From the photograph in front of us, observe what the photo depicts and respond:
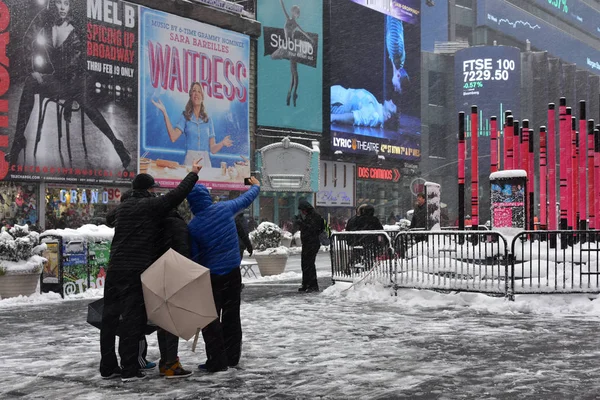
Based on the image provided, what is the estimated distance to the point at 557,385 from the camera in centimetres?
676

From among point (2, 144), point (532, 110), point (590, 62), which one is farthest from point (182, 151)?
point (590, 62)

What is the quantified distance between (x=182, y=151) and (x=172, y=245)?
3312 centimetres

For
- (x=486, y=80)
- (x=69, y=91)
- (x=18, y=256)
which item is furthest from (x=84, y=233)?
(x=486, y=80)

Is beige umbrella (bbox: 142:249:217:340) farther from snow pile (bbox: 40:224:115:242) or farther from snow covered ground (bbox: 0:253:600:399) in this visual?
snow pile (bbox: 40:224:115:242)

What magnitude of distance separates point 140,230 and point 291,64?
43012 mm

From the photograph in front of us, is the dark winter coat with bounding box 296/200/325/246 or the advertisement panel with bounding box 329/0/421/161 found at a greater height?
the advertisement panel with bounding box 329/0/421/161

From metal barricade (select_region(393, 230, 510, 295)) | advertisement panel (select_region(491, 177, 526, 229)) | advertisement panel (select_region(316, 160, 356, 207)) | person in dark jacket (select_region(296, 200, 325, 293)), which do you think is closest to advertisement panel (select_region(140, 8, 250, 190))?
advertisement panel (select_region(316, 160, 356, 207))

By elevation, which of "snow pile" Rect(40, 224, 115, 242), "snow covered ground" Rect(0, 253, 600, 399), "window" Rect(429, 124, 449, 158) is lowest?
"snow covered ground" Rect(0, 253, 600, 399)

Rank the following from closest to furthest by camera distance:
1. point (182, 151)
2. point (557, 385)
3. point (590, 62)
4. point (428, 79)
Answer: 1. point (557, 385)
2. point (182, 151)
3. point (428, 79)
4. point (590, 62)

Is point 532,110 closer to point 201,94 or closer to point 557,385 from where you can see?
point 201,94

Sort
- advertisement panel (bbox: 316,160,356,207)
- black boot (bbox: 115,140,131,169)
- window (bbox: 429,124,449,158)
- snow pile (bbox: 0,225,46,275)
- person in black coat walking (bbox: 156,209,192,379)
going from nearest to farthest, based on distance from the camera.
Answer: person in black coat walking (bbox: 156,209,192,379) < snow pile (bbox: 0,225,46,275) < black boot (bbox: 115,140,131,169) < advertisement panel (bbox: 316,160,356,207) < window (bbox: 429,124,449,158)

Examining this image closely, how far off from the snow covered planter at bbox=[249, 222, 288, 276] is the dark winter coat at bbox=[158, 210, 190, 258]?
45.3 ft

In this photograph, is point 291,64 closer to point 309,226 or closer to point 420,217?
point 420,217

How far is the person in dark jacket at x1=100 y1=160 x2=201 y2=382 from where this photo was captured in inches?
279
